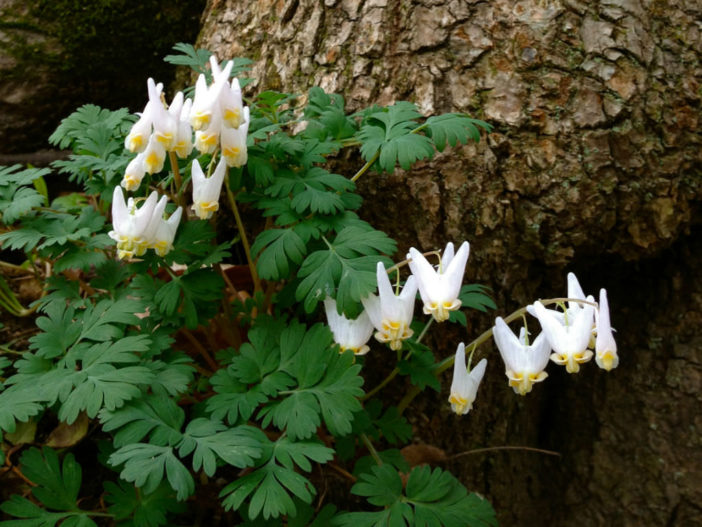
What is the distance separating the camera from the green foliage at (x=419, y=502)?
185cm

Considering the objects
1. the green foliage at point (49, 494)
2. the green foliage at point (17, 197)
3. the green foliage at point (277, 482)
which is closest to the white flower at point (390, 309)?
the green foliage at point (277, 482)

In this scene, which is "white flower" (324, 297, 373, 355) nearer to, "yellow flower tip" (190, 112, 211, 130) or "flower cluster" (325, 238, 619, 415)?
"flower cluster" (325, 238, 619, 415)

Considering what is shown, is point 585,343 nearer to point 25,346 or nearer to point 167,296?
point 167,296

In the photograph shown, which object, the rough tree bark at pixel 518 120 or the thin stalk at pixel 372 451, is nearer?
the thin stalk at pixel 372 451

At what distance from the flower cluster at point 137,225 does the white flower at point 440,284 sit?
76 centimetres

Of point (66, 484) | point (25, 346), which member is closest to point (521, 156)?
point (66, 484)

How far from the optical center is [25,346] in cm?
268

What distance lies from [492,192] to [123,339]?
144 centimetres

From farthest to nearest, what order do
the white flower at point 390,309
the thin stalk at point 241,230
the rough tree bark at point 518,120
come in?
the rough tree bark at point 518,120 → the thin stalk at point 241,230 → the white flower at point 390,309

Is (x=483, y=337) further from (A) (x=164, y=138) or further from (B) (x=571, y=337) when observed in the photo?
(A) (x=164, y=138)

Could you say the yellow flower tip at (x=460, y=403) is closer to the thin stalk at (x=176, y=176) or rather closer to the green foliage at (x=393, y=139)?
the green foliage at (x=393, y=139)

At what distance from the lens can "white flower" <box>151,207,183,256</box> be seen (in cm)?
198

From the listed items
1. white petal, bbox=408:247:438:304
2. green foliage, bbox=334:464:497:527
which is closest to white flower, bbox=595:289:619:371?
white petal, bbox=408:247:438:304

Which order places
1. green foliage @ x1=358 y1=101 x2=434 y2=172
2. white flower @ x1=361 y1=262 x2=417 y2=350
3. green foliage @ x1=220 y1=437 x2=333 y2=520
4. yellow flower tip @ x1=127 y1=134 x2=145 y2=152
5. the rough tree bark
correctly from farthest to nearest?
the rough tree bark < green foliage @ x1=358 y1=101 x2=434 y2=172 < yellow flower tip @ x1=127 y1=134 x2=145 y2=152 < white flower @ x1=361 y1=262 x2=417 y2=350 < green foliage @ x1=220 y1=437 x2=333 y2=520
